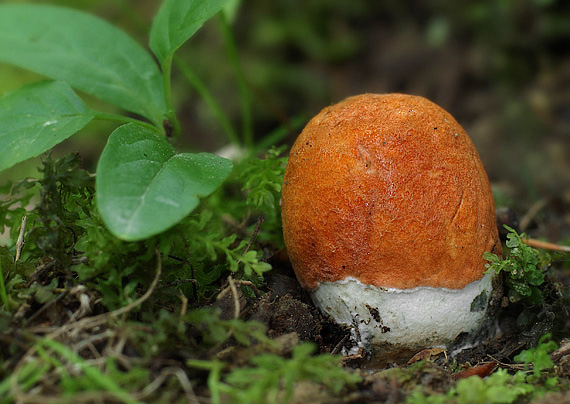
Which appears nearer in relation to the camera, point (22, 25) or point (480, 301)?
point (480, 301)

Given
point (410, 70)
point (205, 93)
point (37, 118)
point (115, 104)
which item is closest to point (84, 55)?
point (115, 104)

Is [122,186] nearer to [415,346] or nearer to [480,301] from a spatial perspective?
[415,346]

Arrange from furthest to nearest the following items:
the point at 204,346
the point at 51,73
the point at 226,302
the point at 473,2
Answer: the point at 473,2
the point at 51,73
the point at 226,302
the point at 204,346

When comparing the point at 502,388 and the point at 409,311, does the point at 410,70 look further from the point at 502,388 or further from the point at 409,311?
the point at 502,388

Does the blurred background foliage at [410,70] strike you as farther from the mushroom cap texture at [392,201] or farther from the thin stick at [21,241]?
the thin stick at [21,241]

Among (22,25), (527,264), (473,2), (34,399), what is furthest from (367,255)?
(473,2)

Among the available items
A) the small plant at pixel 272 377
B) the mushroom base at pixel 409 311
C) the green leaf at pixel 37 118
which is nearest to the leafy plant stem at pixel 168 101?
the green leaf at pixel 37 118
